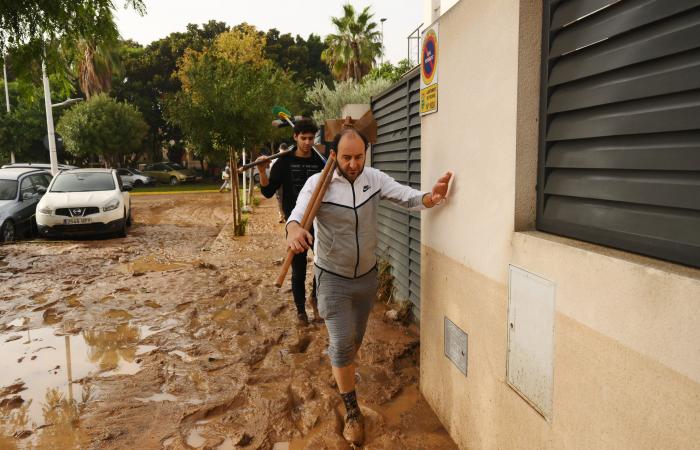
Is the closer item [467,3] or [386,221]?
[467,3]

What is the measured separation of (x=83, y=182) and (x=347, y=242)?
10385mm

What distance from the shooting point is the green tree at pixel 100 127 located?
28.5 metres

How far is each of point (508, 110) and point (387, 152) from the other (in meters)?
3.99

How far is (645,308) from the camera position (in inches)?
58.4

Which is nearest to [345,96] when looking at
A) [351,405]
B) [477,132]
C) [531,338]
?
[351,405]

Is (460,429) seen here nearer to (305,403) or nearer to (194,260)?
(305,403)

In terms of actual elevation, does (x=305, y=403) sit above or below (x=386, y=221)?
below

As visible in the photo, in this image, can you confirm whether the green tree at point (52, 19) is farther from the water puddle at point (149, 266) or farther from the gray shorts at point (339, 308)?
the gray shorts at point (339, 308)

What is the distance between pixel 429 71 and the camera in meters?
3.26

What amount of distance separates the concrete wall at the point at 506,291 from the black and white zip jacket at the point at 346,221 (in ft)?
1.34

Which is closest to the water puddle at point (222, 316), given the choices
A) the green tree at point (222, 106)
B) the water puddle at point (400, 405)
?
the water puddle at point (400, 405)

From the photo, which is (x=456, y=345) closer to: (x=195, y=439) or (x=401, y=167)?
(x=195, y=439)

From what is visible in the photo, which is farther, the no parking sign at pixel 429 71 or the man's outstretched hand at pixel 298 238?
the no parking sign at pixel 429 71

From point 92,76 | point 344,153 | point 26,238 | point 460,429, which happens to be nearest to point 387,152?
point 344,153
